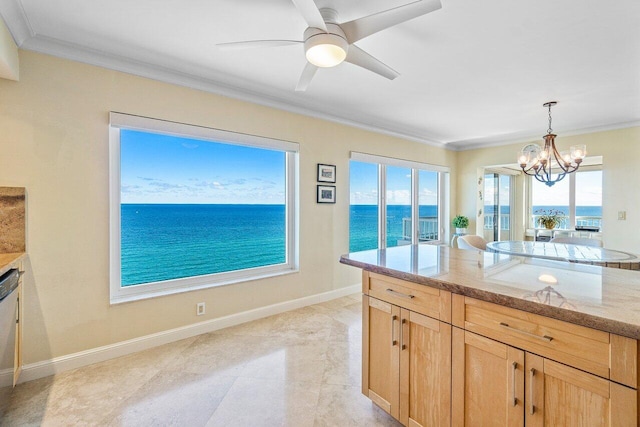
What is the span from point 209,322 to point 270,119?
2.27 m

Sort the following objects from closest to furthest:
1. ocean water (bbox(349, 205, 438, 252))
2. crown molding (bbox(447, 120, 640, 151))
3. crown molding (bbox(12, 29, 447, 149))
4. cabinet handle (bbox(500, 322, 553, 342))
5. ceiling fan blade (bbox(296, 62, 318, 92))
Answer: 1. cabinet handle (bbox(500, 322, 553, 342))
2. ceiling fan blade (bbox(296, 62, 318, 92))
3. crown molding (bbox(12, 29, 447, 149))
4. crown molding (bbox(447, 120, 640, 151))
5. ocean water (bbox(349, 205, 438, 252))

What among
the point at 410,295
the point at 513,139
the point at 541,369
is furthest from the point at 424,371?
the point at 513,139

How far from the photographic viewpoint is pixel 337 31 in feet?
5.81

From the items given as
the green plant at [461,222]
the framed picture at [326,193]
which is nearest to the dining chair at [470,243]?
the green plant at [461,222]

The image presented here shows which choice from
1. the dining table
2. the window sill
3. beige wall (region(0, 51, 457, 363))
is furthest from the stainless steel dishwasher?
the dining table

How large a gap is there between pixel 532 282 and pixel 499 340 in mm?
319

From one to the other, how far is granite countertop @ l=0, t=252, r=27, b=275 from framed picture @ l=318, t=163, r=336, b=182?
9.25 ft

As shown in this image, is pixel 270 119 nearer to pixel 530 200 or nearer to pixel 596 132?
pixel 596 132

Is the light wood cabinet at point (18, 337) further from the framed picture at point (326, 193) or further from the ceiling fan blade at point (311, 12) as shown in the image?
the framed picture at point (326, 193)

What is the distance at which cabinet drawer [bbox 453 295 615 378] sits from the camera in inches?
39.4

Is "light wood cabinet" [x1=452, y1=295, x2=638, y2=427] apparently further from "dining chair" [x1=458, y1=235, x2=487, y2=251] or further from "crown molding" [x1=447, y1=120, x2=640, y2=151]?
"crown molding" [x1=447, y1=120, x2=640, y2=151]

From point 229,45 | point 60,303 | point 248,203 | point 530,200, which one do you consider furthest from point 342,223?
point 530,200

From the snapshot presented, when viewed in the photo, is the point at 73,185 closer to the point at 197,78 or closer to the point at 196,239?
the point at 196,239

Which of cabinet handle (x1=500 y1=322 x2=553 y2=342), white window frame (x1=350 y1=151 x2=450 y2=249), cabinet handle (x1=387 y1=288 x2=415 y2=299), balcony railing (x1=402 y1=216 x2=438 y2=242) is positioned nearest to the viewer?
cabinet handle (x1=500 y1=322 x2=553 y2=342)
